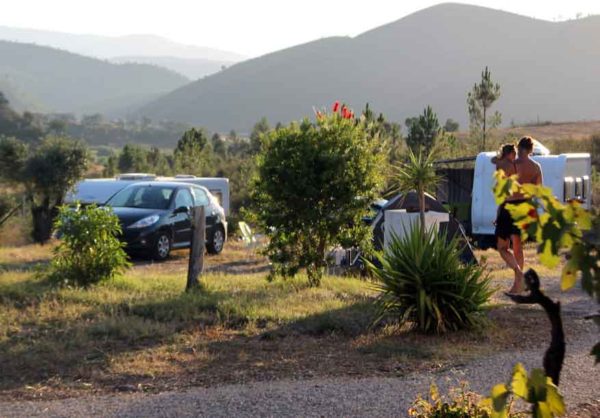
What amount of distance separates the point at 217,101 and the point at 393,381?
533 ft

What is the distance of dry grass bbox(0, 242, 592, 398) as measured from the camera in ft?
20.5

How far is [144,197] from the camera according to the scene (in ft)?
54.2

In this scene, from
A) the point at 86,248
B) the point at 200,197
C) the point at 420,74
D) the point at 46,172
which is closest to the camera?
the point at 86,248

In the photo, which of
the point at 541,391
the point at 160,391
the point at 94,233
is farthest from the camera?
the point at 94,233

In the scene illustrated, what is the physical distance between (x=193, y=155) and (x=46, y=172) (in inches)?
579

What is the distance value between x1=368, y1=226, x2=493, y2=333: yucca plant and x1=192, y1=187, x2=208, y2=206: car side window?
9.77 metres

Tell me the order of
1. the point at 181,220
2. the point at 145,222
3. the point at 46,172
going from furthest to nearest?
the point at 46,172 < the point at 181,220 < the point at 145,222

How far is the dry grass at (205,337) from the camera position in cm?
623

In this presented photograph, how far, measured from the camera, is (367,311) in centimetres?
828

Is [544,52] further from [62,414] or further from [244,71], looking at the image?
[62,414]

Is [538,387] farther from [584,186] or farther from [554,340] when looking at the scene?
[584,186]

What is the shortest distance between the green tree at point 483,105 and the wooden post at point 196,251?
20.0 metres

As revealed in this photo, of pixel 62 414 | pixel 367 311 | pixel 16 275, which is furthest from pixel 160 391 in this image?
pixel 16 275

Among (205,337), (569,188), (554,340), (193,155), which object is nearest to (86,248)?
(205,337)
